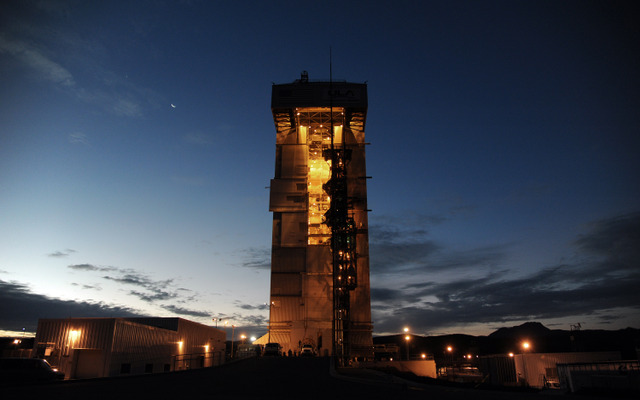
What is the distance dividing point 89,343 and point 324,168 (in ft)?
109

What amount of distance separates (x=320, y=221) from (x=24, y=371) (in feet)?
117

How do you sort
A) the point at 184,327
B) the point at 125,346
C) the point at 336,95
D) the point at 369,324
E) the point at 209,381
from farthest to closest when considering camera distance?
the point at 336,95 → the point at 369,324 → the point at 184,327 → the point at 125,346 → the point at 209,381

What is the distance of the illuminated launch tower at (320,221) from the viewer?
45.0 metres

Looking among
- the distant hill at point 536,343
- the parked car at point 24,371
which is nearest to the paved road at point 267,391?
the parked car at point 24,371

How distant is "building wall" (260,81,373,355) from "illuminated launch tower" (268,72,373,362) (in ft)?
0.37

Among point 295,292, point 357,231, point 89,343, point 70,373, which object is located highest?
point 357,231

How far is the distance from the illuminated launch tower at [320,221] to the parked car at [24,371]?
26873 millimetres

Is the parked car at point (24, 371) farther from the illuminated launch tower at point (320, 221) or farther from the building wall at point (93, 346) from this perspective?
the illuminated launch tower at point (320, 221)

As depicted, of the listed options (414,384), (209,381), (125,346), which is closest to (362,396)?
(414,384)

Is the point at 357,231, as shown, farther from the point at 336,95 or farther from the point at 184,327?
the point at 184,327

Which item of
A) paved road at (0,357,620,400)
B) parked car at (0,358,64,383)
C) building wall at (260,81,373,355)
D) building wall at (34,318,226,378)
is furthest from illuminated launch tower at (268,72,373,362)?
parked car at (0,358,64,383)

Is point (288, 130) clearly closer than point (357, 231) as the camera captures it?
No

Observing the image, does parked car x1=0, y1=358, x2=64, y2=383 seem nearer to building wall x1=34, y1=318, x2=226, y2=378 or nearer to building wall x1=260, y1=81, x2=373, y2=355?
building wall x1=34, y1=318, x2=226, y2=378

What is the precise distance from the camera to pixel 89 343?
91.9 ft
